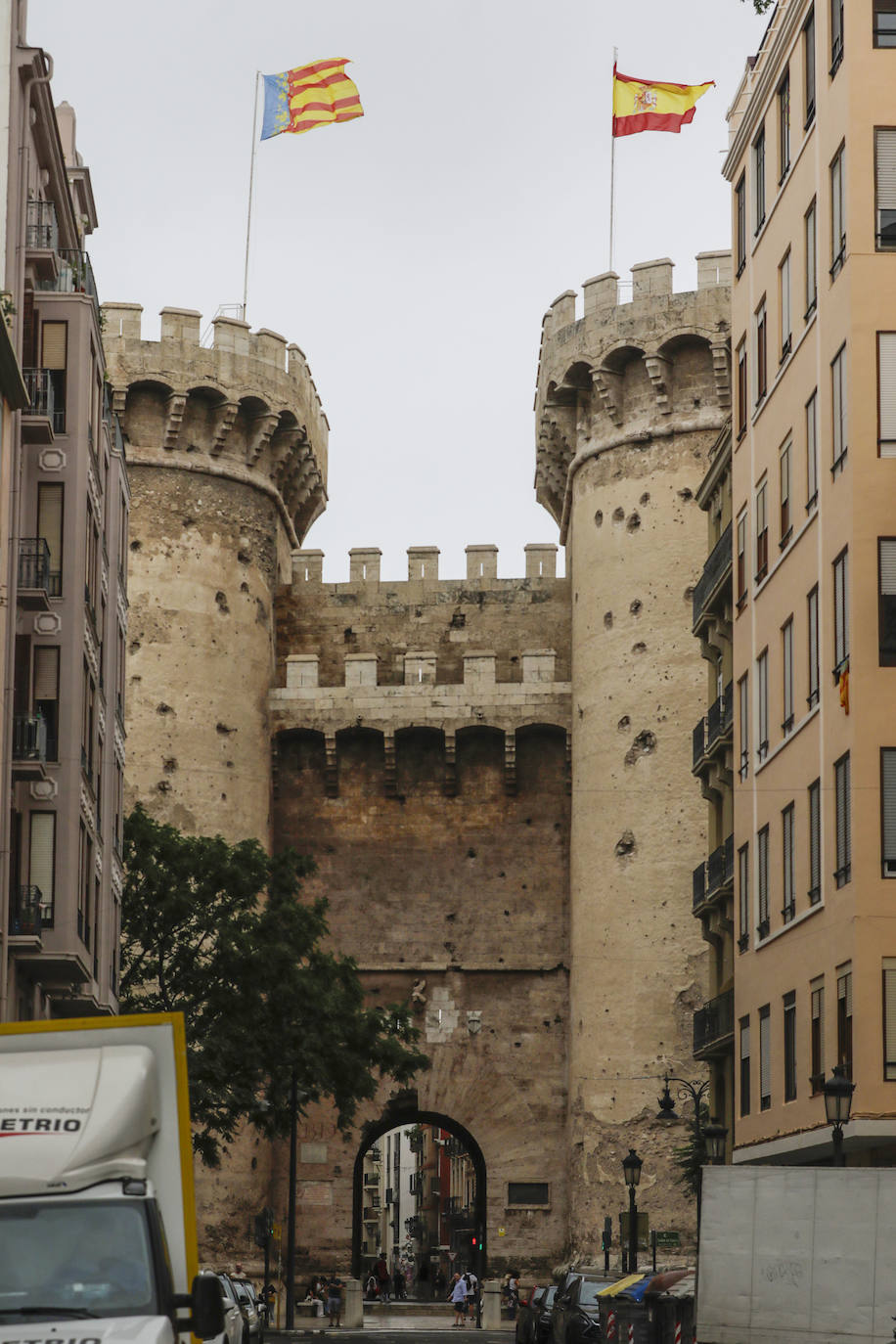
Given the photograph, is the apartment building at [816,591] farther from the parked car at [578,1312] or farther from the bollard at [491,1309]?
the bollard at [491,1309]

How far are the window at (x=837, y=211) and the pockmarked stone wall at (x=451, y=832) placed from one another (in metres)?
22.0

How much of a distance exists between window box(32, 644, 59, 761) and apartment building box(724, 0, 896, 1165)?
386 inches

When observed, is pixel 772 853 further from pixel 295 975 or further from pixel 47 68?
pixel 47 68

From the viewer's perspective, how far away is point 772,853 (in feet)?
99.7

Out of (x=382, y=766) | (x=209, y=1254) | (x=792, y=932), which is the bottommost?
(x=209, y=1254)

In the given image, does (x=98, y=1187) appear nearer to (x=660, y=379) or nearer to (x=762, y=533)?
(x=762, y=533)

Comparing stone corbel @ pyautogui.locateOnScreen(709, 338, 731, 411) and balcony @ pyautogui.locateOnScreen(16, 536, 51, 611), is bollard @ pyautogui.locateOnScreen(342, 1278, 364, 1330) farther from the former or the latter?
stone corbel @ pyautogui.locateOnScreen(709, 338, 731, 411)

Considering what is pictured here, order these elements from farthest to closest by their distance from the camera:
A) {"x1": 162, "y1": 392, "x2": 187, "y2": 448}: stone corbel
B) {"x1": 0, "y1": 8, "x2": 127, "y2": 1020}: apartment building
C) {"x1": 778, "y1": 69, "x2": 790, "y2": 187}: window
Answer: {"x1": 162, "y1": 392, "x2": 187, "y2": 448}: stone corbel
{"x1": 778, "y1": 69, "x2": 790, "y2": 187}: window
{"x1": 0, "y1": 8, "x2": 127, "y2": 1020}: apartment building

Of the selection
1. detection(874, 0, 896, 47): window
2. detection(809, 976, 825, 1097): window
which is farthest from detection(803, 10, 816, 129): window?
detection(809, 976, 825, 1097): window

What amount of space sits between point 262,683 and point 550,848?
7.39m

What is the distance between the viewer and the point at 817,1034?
2733 cm

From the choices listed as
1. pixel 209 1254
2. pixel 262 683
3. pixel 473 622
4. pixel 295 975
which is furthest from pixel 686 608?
pixel 209 1254

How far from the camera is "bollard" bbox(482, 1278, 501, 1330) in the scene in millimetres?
43316

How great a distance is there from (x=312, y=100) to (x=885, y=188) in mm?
24095
